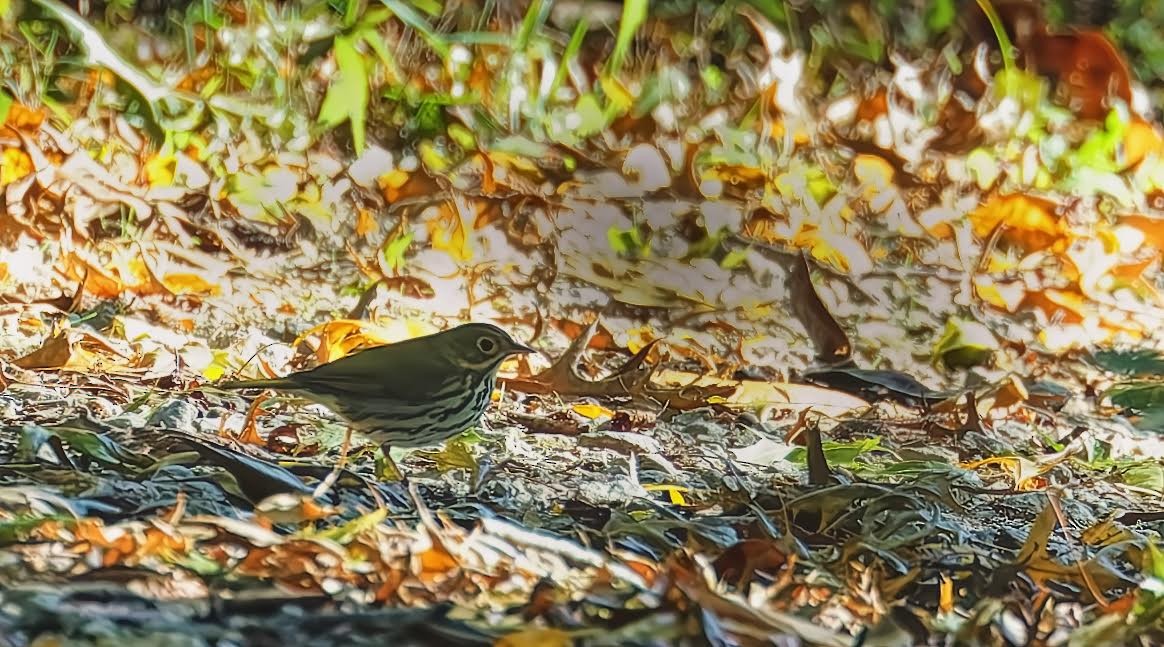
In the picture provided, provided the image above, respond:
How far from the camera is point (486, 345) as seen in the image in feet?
2.09

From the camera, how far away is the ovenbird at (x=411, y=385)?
60 centimetres

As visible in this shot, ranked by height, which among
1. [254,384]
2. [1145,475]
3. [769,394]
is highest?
[254,384]

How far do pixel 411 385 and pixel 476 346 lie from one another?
0.05 metres

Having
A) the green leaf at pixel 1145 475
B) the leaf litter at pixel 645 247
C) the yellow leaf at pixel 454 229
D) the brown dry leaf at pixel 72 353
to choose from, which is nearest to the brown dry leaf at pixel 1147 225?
the leaf litter at pixel 645 247

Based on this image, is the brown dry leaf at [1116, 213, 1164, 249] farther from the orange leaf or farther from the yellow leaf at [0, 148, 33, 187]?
the yellow leaf at [0, 148, 33, 187]

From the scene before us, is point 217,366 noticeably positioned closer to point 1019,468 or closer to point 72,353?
point 72,353

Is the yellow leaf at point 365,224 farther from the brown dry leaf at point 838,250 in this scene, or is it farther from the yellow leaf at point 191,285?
the brown dry leaf at point 838,250

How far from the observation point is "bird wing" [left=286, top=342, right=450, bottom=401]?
606 mm

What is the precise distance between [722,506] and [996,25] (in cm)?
37

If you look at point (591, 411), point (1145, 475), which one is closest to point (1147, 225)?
point (1145, 475)

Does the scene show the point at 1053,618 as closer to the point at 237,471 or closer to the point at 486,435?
the point at 486,435

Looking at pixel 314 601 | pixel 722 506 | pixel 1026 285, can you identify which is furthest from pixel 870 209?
pixel 314 601

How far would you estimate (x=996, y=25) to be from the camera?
2.16 feet

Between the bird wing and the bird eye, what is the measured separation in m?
0.03
